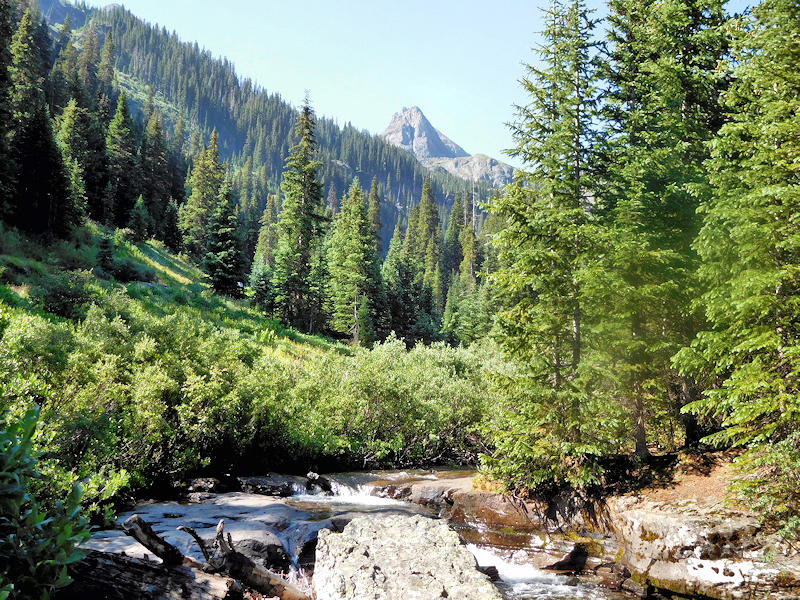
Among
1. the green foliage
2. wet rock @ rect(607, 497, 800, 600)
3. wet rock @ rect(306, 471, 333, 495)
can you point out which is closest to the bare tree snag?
the green foliage

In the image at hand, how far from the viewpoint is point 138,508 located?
10.4m

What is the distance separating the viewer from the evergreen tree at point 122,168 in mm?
57625

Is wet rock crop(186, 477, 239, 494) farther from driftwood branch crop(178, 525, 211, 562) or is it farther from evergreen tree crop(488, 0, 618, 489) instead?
evergreen tree crop(488, 0, 618, 489)

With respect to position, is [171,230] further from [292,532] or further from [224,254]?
[292,532]

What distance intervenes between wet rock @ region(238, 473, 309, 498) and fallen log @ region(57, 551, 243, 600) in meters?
7.27

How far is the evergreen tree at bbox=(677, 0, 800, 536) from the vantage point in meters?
9.55

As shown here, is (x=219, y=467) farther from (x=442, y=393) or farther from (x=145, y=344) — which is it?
(x=442, y=393)

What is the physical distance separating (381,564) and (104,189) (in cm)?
5946

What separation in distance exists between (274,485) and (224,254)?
28806 millimetres

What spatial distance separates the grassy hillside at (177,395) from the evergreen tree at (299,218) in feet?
50.3

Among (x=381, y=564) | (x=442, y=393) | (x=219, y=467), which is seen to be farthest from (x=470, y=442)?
(x=381, y=564)

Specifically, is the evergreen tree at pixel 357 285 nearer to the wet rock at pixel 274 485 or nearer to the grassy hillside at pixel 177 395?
the grassy hillside at pixel 177 395

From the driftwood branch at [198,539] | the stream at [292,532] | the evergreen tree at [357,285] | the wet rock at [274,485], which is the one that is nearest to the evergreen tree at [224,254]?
the evergreen tree at [357,285]

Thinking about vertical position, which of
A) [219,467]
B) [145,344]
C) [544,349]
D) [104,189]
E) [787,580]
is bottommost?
[219,467]
